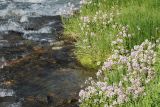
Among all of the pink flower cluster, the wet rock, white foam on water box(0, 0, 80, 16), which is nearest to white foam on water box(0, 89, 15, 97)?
the wet rock

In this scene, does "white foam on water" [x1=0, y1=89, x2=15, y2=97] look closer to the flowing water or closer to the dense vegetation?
the flowing water

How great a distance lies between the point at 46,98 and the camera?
9430mm

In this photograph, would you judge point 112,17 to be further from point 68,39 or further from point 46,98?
point 46,98

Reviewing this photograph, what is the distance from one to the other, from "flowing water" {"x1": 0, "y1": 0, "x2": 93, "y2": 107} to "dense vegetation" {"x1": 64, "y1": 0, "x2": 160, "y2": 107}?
1.68ft

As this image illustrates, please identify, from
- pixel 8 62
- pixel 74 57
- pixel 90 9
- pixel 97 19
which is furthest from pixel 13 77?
pixel 90 9

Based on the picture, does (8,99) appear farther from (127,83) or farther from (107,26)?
(107,26)

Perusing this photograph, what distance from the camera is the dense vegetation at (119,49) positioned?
6941 millimetres

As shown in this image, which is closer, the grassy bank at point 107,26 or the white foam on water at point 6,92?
the white foam on water at point 6,92

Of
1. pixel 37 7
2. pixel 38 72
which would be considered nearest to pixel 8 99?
pixel 38 72

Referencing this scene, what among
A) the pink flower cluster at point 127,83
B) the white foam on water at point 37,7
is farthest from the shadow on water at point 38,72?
the white foam on water at point 37,7

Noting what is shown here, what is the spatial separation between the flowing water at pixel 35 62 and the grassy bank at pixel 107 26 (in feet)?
1.49

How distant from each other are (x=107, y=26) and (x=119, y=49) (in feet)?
5.05

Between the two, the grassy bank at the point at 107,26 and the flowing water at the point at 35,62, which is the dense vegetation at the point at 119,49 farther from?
the flowing water at the point at 35,62

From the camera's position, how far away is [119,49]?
33.3 ft
